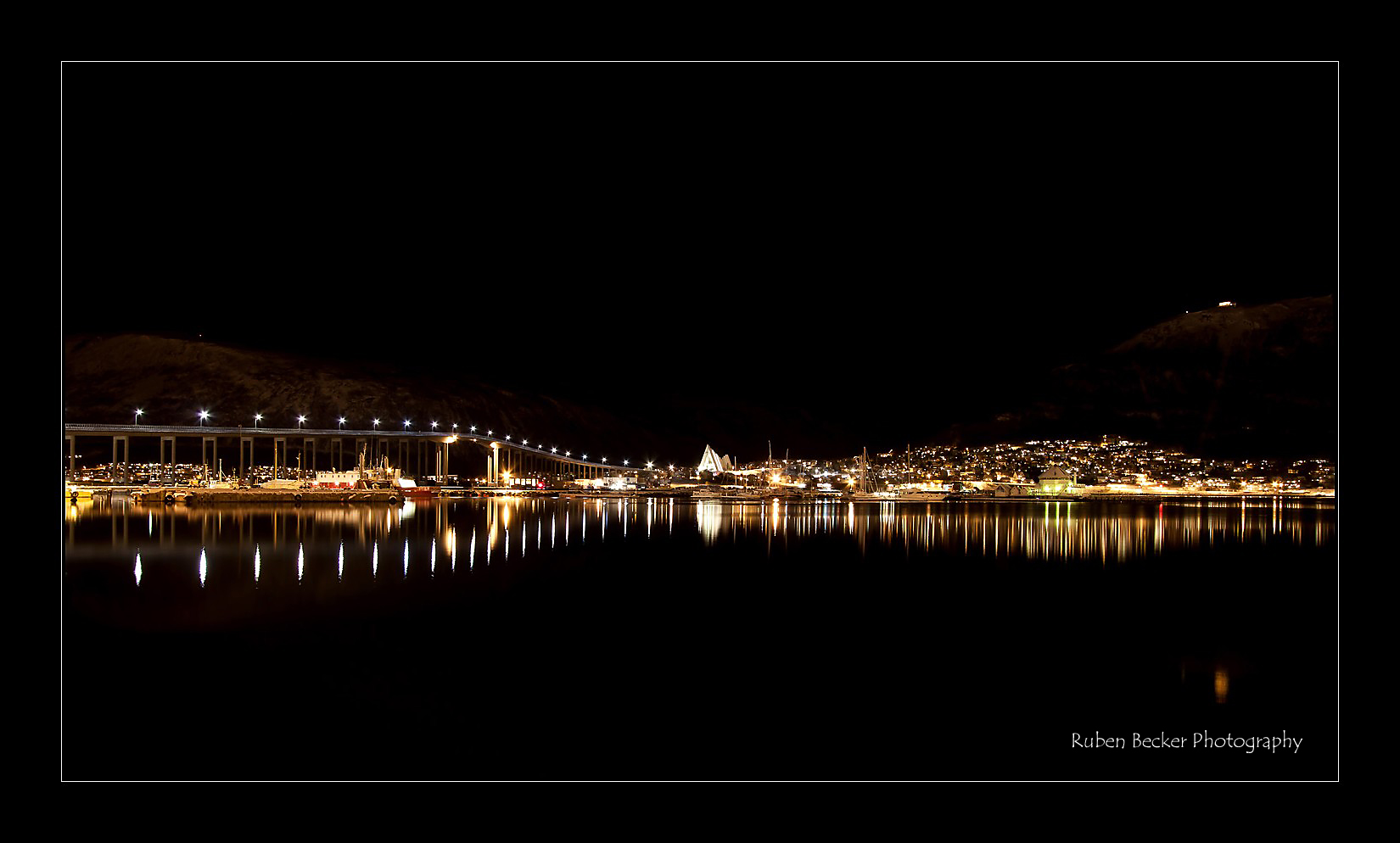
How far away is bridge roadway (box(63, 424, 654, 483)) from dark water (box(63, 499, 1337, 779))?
42.8 metres

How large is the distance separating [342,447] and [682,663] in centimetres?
9570

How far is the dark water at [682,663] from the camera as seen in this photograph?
814cm

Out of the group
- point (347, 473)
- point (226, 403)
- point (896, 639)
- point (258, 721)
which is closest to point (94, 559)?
point (258, 721)

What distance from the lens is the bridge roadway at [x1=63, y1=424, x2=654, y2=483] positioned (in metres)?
65.6

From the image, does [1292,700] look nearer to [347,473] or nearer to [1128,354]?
[347,473]

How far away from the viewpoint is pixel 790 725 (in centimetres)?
891

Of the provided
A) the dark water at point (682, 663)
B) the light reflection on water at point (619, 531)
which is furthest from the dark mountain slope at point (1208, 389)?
the dark water at point (682, 663)

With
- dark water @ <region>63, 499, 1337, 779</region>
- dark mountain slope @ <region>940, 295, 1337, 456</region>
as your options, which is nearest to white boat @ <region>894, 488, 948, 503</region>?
dark mountain slope @ <region>940, 295, 1337, 456</region>

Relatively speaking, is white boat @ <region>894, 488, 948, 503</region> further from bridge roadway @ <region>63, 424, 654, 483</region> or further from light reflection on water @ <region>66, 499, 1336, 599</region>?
bridge roadway @ <region>63, 424, 654, 483</region>

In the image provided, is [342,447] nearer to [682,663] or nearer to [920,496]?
[920,496]

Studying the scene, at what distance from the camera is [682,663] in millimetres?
11484

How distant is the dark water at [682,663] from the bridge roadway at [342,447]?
4282cm

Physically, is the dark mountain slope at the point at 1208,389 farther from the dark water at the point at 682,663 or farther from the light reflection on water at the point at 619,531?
the dark water at the point at 682,663
